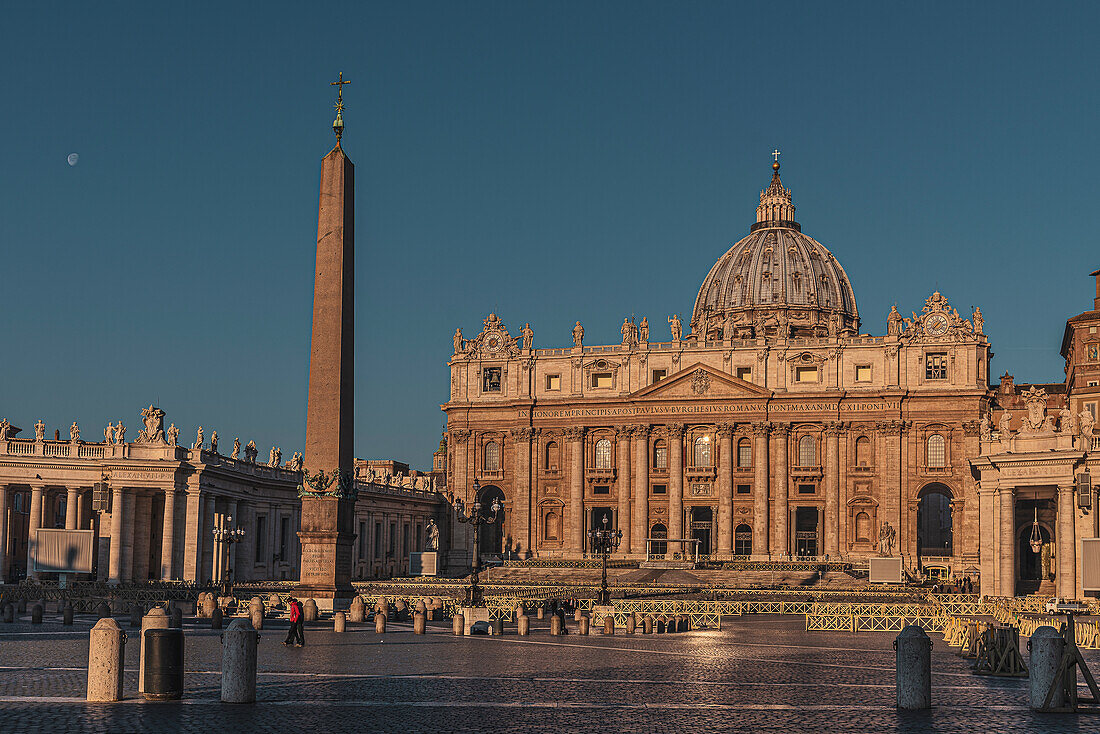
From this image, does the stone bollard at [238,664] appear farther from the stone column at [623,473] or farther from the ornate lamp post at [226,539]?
the stone column at [623,473]

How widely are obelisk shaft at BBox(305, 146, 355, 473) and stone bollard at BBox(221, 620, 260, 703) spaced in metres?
14.4

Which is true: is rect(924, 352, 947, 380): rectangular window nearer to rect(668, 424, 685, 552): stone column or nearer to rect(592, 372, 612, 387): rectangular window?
rect(668, 424, 685, 552): stone column

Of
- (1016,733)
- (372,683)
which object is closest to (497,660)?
(372,683)

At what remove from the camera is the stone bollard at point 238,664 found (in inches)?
616

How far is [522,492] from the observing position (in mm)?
93625

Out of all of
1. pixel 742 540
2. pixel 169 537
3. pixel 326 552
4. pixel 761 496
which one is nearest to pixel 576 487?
pixel 742 540

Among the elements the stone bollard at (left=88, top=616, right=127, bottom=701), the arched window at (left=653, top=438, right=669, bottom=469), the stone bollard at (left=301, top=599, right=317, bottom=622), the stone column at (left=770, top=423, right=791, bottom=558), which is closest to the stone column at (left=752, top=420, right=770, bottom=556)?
the stone column at (left=770, top=423, right=791, bottom=558)

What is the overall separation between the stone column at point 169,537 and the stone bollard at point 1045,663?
43408mm

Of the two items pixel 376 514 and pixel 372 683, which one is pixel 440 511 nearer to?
pixel 376 514

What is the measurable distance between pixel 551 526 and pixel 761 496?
15506 millimetres

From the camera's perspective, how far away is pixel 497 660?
23688 millimetres

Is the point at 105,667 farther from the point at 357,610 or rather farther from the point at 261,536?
the point at 261,536

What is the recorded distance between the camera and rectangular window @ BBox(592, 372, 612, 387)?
9350cm

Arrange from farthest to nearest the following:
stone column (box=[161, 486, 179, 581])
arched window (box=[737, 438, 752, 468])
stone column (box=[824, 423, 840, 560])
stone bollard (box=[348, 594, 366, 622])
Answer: arched window (box=[737, 438, 752, 468]) < stone column (box=[824, 423, 840, 560]) < stone column (box=[161, 486, 179, 581]) < stone bollard (box=[348, 594, 366, 622])
